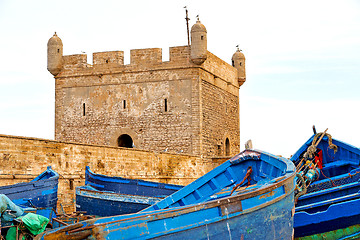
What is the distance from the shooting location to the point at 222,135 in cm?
2534

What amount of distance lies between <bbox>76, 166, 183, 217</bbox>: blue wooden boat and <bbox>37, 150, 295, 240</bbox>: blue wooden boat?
1.68 m

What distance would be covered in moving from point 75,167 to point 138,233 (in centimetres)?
994

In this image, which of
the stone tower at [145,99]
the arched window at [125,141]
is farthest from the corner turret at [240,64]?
the arched window at [125,141]

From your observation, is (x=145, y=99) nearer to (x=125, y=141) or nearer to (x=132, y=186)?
(x=125, y=141)

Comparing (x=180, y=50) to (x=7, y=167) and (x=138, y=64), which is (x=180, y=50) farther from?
(x=7, y=167)

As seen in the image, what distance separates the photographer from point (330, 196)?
899 centimetres

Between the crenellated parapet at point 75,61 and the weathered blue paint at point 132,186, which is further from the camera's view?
the crenellated parapet at point 75,61

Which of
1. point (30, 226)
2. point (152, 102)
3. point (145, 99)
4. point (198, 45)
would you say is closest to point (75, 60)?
point (145, 99)

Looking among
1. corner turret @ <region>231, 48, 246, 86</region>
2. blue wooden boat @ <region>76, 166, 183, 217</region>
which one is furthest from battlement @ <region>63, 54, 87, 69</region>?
blue wooden boat @ <region>76, 166, 183, 217</region>

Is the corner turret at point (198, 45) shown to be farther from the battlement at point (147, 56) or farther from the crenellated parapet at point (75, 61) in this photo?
the crenellated parapet at point (75, 61)

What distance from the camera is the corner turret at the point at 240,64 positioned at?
28016 mm

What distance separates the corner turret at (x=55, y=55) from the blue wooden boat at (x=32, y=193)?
15240mm

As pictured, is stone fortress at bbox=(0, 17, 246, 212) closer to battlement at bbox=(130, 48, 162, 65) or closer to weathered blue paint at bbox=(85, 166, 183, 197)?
battlement at bbox=(130, 48, 162, 65)

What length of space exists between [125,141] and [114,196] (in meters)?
14.5
